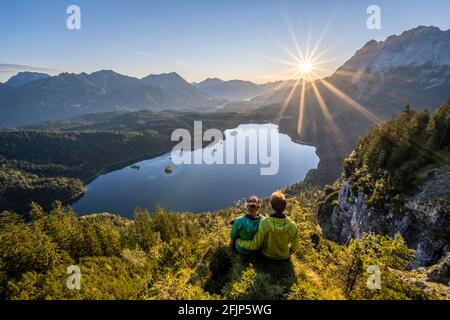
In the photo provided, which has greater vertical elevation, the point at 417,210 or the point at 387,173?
the point at 387,173

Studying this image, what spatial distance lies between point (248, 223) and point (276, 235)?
125 centimetres

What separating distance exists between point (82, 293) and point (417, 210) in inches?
1203

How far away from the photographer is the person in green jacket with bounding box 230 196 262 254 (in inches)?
379

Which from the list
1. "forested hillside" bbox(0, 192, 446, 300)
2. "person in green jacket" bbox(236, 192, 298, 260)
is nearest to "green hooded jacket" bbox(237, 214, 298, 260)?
"person in green jacket" bbox(236, 192, 298, 260)

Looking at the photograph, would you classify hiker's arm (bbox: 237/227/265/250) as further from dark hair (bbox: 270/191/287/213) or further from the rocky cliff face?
the rocky cliff face

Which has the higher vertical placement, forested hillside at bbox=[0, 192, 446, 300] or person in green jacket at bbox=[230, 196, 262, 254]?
person in green jacket at bbox=[230, 196, 262, 254]

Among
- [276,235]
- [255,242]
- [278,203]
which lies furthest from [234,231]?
[278,203]

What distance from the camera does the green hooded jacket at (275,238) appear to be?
8705 millimetres

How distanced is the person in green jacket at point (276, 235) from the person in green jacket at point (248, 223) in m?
0.33

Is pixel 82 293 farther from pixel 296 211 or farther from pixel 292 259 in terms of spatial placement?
pixel 296 211

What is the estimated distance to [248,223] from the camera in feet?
31.8

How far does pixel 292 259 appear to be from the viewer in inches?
392
